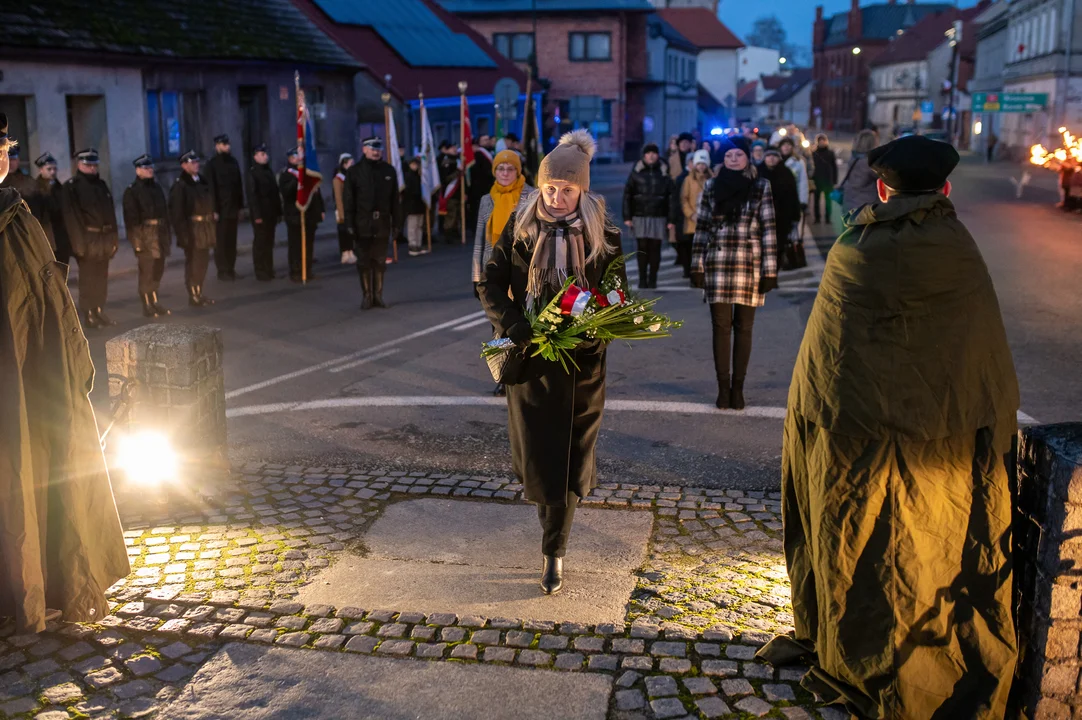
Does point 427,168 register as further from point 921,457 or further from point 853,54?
point 853,54

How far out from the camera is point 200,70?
79.8 feet

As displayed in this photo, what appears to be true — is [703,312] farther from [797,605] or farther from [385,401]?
[797,605]

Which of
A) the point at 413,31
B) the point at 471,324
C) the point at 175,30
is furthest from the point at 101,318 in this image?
the point at 413,31

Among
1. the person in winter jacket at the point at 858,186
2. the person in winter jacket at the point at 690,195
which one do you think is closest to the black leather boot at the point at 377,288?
the person in winter jacket at the point at 690,195

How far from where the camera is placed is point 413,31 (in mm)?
38281

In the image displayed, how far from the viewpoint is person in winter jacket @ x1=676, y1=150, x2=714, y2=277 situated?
615 inches

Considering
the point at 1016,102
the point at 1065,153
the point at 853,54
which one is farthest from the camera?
the point at 853,54

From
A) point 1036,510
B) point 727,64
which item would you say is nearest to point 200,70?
point 1036,510

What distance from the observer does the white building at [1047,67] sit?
57969 millimetres

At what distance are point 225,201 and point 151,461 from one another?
35.3 feet

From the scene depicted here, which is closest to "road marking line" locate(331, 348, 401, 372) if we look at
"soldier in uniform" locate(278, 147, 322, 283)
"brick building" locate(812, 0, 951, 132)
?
"soldier in uniform" locate(278, 147, 322, 283)

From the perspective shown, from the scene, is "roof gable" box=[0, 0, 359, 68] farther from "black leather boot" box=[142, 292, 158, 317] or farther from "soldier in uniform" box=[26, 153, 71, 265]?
"black leather boot" box=[142, 292, 158, 317]

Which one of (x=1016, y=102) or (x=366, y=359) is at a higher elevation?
(x=1016, y=102)

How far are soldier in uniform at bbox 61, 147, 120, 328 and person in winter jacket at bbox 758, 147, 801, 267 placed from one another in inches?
294
